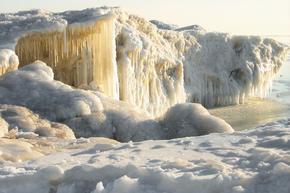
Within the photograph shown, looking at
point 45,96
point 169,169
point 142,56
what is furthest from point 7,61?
point 169,169

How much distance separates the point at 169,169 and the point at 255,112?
2075 cm

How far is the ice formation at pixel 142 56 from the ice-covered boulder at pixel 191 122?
4.07 metres

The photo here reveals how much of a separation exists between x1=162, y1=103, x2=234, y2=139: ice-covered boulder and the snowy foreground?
5421mm

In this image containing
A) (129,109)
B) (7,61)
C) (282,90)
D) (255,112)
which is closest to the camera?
(129,109)

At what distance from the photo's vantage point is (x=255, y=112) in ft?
82.2

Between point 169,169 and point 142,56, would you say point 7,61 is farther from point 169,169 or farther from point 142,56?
point 169,169

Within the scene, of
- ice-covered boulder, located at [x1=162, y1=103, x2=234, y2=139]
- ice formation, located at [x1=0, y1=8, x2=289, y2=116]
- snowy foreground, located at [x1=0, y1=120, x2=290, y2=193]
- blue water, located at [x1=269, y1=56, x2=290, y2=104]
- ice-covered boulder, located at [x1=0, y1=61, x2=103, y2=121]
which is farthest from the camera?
blue water, located at [x1=269, y1=56, x2=290, y2=104]

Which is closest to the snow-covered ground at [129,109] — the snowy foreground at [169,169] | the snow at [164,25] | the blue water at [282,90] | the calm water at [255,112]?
the snowy foreground at [169,169]

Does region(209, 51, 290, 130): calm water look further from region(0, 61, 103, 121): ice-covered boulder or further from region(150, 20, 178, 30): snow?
region(0, 61, 103, 121): ice-covered boulder

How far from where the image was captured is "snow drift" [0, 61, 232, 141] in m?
11.4

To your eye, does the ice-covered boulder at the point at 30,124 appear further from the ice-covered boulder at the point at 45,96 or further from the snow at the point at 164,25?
the snow at the point at 164,25

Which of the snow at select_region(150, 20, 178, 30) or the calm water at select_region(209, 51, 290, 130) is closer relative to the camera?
the calm water at select_region(209, 51, 290, 130)

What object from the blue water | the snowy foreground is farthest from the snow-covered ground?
the blue water

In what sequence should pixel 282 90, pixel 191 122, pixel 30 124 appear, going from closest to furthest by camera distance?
1. pixel 30 124
2. pixel 191 122
3. pixel 282 90
